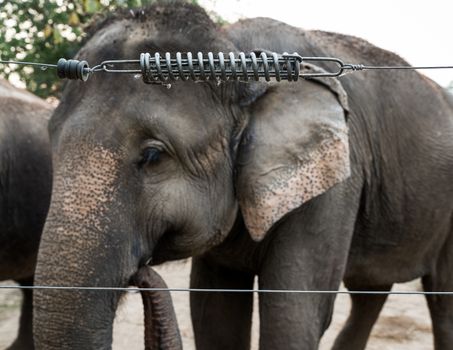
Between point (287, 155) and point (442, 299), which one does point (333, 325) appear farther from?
point (287, 155)

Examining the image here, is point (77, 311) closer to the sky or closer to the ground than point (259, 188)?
closer to the ground

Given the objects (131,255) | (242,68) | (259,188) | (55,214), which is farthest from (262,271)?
(242,68)

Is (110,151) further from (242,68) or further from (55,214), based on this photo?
(242,68)

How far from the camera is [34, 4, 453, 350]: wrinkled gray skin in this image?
2.73 m

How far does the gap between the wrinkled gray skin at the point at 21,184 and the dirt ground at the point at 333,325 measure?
71 cm

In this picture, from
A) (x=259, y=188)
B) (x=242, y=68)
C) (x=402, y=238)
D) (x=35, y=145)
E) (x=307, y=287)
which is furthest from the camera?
Result: (x=35, y=145)

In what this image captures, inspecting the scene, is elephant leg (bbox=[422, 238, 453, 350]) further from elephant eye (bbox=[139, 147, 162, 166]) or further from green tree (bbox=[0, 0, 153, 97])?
green tree (bbox=[0, 0, 153, 97])

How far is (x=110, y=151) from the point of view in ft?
9.10

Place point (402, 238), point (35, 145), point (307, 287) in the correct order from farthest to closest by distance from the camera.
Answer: point (35, 145) < point (402, 238) < point (307, 287)

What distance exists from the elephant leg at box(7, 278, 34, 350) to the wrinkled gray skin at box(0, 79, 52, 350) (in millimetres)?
304

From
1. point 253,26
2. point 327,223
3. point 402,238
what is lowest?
point 402,238

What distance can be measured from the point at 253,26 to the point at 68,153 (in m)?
0.84

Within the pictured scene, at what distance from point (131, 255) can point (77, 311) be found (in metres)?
0.23

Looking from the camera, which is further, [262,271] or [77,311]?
[262,271]
